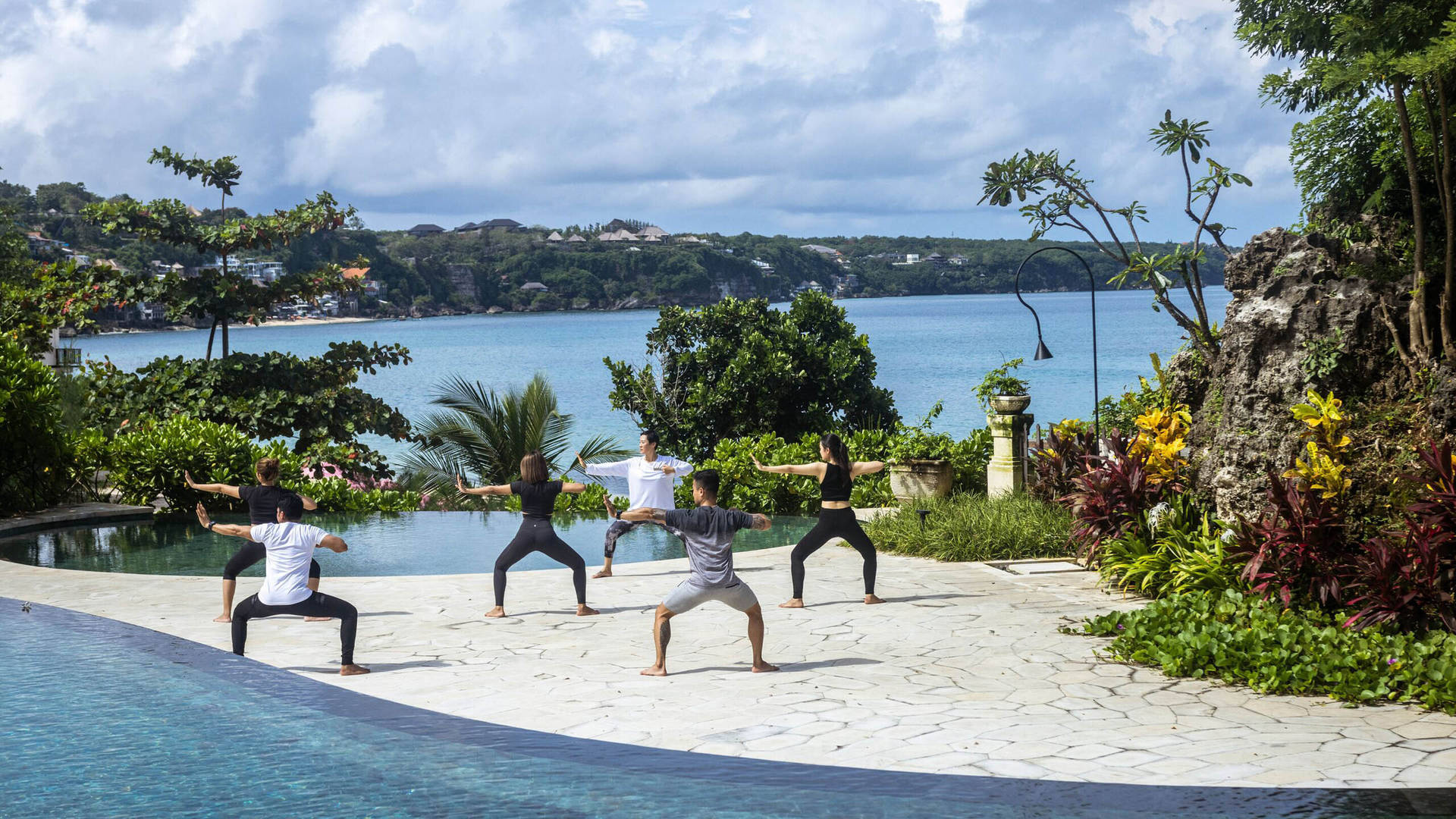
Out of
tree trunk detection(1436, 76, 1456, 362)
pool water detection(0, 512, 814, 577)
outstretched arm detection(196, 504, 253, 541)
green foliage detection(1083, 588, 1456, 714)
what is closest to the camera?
green foliage detection(1083, 588, 1456, 714)

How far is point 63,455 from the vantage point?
18.1 m

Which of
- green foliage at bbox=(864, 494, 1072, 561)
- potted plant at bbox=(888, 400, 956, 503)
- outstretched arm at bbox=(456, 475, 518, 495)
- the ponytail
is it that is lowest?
green foliage at bbox=(864, 494, 1072, 561)

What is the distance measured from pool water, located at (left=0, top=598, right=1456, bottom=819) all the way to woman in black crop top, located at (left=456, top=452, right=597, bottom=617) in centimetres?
237

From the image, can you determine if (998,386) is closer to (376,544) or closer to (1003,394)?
(1003,394)

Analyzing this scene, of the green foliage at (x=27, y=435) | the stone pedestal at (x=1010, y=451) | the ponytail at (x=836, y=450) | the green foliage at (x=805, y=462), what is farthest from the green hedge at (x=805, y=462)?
the green foliage at (x=27, y=435)

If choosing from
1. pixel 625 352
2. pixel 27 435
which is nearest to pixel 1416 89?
pixel 27 435

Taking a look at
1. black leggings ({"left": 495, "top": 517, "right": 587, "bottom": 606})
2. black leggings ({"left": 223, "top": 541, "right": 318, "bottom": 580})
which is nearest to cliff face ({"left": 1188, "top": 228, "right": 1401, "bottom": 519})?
black leggings ({"left": 495, "top": 517, "right": 587, "bottom": 606})

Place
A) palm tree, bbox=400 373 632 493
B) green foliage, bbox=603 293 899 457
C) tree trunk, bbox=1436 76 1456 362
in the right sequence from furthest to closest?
green foliage, bbox=603 293 899 457 < palm tree, bbox=400 373 632 493 < tree trunk, bbox=1436 76 1456 362

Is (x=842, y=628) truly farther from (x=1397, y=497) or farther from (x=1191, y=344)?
(x=1191, y=344)

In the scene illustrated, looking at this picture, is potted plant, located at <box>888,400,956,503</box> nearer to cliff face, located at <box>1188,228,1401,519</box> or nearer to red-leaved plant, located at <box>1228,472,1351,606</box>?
cliff face, located at <box>1188,228,1401,519</box>

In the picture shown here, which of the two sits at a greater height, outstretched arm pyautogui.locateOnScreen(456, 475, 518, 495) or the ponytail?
the ponytail

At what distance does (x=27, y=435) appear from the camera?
1756cm

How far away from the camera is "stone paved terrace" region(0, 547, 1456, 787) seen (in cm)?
675

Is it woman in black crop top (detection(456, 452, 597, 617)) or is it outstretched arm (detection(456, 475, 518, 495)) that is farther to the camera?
outstretched arm (detection(456, 475, 518, 495))
